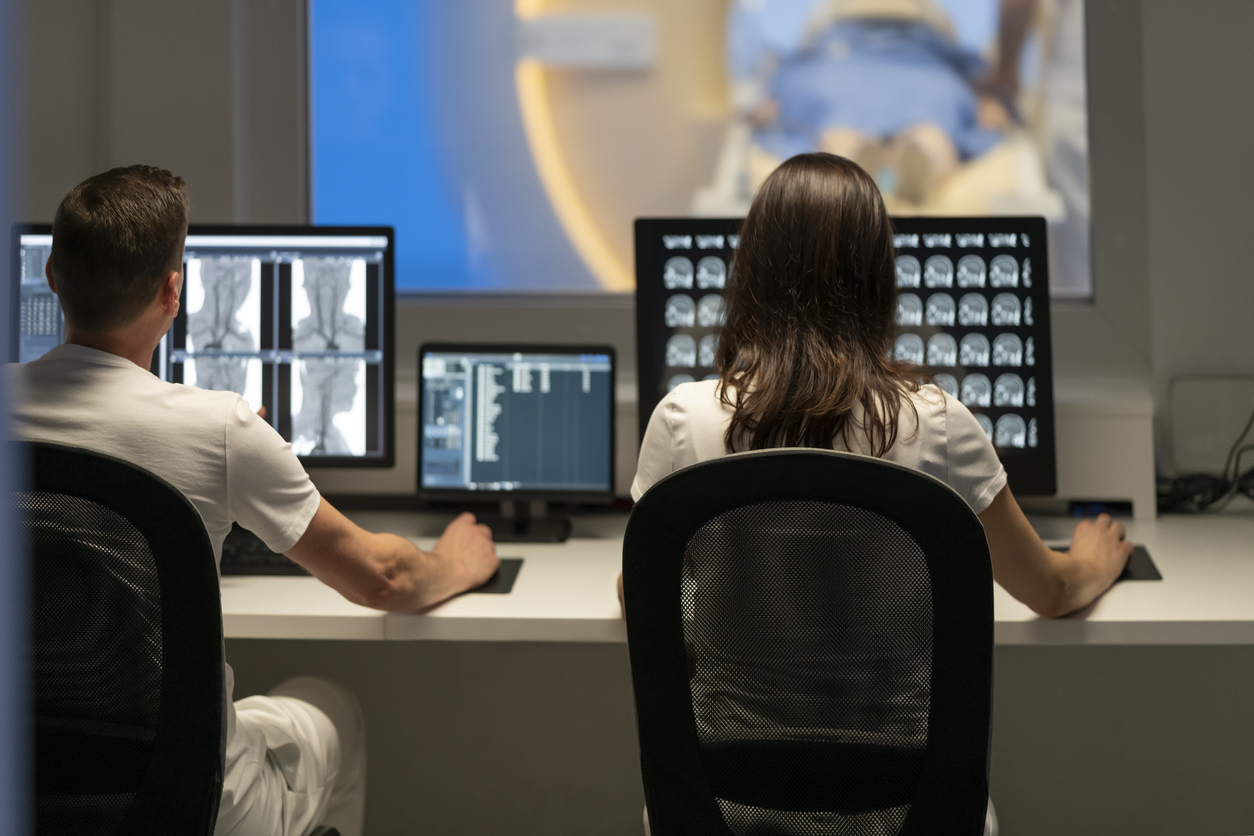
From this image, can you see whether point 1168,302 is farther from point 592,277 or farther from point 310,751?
point 310,751

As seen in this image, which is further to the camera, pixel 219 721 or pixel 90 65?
pixel 90 65

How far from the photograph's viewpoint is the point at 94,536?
3.26 feet

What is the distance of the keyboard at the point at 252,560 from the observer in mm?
1622

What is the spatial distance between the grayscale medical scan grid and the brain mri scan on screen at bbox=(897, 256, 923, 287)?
1.82 ft

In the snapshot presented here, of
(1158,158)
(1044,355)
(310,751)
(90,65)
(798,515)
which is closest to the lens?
(798,515)

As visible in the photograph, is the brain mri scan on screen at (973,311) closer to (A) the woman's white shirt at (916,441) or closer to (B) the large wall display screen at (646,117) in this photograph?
(B) the large wall display screen at (646,117)

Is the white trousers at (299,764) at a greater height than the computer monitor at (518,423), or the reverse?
the computer monitor at (518,423)

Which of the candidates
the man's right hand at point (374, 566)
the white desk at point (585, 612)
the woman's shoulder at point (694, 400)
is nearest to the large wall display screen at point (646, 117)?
the white desk at point (585, 612)

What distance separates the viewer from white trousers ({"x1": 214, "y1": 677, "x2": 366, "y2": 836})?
1.26 metres

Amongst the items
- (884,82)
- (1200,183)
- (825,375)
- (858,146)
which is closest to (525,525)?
(825,375)

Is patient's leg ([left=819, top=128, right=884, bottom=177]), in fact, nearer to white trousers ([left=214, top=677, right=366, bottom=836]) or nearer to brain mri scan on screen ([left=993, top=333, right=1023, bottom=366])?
brain mri scan on screen ([left=993, top=333, right=1023, bottom=366])

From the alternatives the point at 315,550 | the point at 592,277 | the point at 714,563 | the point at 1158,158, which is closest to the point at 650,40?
the point at 592,277

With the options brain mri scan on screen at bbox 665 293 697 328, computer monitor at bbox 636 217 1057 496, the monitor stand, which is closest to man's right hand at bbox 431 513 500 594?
the monitor stand

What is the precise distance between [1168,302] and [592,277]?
126cm
